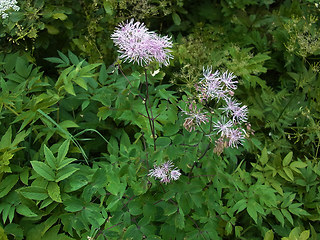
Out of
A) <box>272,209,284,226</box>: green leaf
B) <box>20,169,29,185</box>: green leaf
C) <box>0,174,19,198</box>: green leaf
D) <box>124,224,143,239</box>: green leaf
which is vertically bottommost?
<box>272,209,284,226</box>: green leaf

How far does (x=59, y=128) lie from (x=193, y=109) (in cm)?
76

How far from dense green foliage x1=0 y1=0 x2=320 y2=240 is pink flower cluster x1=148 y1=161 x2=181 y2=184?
34mm

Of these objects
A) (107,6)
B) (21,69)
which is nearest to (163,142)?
(21,69)

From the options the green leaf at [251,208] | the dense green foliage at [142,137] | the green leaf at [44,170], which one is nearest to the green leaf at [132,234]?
the dense green foliage at [142,137]

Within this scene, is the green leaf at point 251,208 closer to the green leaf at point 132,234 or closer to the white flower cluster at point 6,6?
the green leaf at point 132,234

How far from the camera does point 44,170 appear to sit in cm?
161

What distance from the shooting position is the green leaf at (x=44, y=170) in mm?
1592

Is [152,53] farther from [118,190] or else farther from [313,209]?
[313,209]

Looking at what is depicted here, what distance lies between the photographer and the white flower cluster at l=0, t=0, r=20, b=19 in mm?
2182

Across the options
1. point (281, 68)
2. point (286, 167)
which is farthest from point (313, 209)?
point (281, 68)

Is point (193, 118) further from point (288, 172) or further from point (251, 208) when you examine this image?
point (288, 172)

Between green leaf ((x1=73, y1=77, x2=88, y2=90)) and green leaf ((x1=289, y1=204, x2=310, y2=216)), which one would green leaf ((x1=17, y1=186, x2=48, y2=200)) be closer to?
green leaf ((x1=73, y1=77, x2=88, y2=90))

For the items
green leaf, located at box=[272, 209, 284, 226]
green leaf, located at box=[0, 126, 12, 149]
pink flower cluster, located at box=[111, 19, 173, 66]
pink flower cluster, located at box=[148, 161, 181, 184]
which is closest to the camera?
pink flower cluster, located at box=[111, 19, 173, 66]

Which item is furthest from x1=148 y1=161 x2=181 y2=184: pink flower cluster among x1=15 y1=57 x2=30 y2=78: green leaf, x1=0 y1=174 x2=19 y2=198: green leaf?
x1=15 y1=57 x2=30 y2=78: green leaf
